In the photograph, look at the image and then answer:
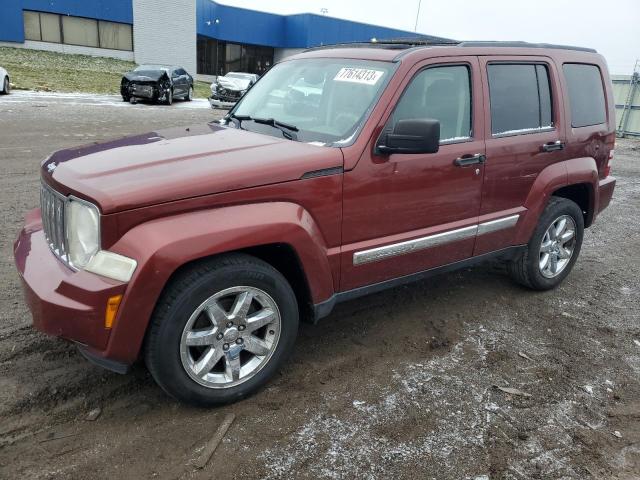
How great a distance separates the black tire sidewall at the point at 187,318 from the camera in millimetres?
2625

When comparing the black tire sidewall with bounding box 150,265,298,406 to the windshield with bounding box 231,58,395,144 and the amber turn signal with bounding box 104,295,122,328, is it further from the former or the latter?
the windshield with bounding box 231,58,395,144

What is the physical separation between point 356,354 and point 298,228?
3.73 feet

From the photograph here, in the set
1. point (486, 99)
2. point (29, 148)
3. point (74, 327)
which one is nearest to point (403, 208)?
point (486, 99)

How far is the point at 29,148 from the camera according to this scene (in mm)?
9609

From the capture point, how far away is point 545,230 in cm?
449

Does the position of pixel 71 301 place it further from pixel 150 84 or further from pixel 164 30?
pixel 164 30

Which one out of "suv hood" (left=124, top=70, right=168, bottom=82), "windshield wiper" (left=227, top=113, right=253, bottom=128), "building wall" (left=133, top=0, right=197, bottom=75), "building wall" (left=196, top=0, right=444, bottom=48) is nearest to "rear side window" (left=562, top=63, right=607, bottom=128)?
"windshield wiper" (left=227, top=113, right=253, bottom=128)

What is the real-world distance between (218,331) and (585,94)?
388 centimetres

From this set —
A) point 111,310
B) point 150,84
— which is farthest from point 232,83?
point 111,310

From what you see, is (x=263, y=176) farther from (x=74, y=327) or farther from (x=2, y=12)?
(x=2, y=12)

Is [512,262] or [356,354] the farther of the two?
[512,262]

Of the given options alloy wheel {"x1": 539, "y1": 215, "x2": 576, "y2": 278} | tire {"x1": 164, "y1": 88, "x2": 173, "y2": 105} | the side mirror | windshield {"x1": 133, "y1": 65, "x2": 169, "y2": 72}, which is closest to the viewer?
the side mirror

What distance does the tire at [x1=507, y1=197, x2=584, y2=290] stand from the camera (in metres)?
4.51

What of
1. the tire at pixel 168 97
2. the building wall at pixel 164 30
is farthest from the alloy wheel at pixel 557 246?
the building wall at pixel 164 30
